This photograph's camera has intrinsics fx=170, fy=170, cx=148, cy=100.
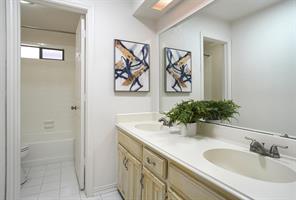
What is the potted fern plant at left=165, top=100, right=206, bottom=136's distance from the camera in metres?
1.39

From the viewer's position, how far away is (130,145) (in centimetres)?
160

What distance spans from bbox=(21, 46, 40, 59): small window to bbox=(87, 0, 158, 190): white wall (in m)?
1.76

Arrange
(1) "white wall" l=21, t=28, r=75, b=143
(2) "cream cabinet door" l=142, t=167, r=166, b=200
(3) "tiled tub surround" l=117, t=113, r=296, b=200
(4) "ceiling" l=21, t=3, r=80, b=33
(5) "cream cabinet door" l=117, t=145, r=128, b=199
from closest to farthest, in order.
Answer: (3) "tiled tub surround" l=117, t=113, r=296, b=200 → (2) "cream cabinet door" l=142, t=167, r=166, b=200 → (5) "cream cabinet door" l=117, t=145, r=128, b=199 → (4) "ceiling" l=21, t=3, r=80, b=33 → (1) "white wall" l=21, t=28, r=75, b=143

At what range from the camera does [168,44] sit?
2117 millimetres

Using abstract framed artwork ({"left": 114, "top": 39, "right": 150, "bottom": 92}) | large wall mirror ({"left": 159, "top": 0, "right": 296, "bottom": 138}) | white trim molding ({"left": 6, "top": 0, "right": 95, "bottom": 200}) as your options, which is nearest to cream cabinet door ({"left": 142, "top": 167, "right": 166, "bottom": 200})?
large wall mirror ({"left": 159, "top": 0, "right": 296, "bottom": 138})

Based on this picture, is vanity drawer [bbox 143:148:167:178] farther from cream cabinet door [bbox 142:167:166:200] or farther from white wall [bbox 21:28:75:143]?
white wall [bbox 21:28:75:143]

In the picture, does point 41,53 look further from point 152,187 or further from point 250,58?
point 250,58

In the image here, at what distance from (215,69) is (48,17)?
102 inches

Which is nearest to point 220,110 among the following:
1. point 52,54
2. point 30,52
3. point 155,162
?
point 155,162

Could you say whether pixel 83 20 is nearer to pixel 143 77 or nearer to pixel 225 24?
pixel 143 77

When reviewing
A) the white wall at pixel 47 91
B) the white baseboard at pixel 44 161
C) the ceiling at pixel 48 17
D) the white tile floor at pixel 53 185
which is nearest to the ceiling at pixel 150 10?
the ceiling at pixel 48 17

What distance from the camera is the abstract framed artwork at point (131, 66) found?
6.69ft

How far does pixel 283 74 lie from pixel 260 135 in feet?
1.32

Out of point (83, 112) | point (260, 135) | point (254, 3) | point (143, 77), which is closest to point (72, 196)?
point (83, 112)
